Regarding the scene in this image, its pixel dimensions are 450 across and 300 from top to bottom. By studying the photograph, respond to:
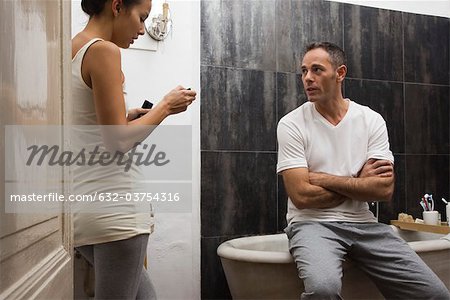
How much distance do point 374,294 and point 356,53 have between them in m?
1.69

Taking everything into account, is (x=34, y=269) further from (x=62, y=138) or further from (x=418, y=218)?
(x=418, y=218)

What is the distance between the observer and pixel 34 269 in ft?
1.90

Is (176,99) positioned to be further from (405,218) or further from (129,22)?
Answer: (405,218)

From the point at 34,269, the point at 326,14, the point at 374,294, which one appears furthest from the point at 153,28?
the point at 34,269

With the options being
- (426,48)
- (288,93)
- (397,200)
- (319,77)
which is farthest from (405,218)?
(319,77)

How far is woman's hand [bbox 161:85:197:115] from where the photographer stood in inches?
52.6

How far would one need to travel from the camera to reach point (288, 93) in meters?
3.03

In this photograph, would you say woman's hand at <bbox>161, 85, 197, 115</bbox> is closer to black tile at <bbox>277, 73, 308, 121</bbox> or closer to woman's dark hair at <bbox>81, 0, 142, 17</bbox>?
woman's dark hair at <bbox>81, 0, 142, 17</bbox>

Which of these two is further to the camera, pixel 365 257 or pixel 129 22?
pixel 365 257

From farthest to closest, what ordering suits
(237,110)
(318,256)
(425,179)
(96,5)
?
(425,179)
(237,110)
(318,256)
(96,5)

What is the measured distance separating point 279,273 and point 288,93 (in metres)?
1.32

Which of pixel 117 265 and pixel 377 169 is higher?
pixel 377 169

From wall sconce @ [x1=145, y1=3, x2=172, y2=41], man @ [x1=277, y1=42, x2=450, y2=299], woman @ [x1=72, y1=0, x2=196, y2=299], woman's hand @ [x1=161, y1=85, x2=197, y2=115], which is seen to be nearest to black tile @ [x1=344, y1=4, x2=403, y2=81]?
man @ [x1=277, y1=42, x2=450, y2=299]

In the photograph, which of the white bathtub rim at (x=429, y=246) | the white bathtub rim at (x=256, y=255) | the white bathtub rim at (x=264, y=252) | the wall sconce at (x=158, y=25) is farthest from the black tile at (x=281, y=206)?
the wall sconce at (x=158, y=25)
